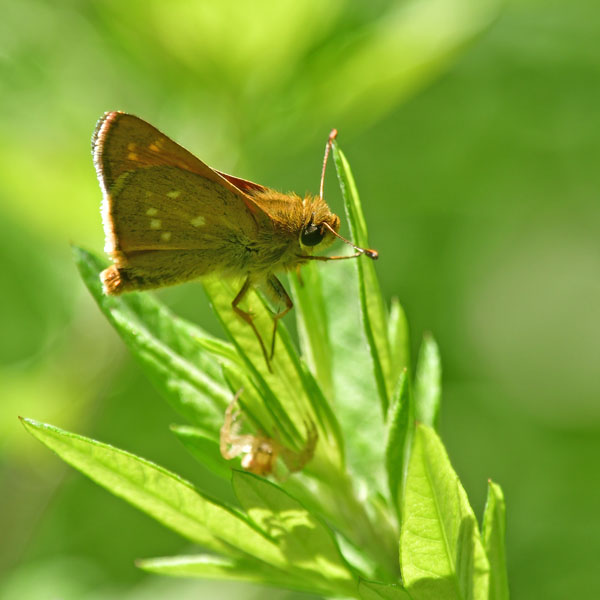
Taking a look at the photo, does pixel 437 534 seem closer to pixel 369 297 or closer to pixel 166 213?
pixel 369 297

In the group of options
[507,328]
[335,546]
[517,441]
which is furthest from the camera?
[507,328]

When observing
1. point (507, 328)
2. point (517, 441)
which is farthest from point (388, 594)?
point (507, 328)

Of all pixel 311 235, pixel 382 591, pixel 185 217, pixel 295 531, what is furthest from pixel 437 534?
pixel 185 217

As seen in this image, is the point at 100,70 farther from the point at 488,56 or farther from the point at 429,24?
the point at 488,56

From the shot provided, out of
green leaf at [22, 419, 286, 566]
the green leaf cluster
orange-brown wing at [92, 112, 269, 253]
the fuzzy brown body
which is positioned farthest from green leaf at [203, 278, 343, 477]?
orange-brown wing at [92, 112, 269, 253]

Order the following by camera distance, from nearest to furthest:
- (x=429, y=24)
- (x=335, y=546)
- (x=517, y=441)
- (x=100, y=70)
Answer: (x=335, y=546), (x=429, y=24), (x=100, y=70), (x=517, y=441)

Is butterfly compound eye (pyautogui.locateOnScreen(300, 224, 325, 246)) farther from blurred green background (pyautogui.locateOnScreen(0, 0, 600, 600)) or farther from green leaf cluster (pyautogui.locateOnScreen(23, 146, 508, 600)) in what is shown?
blurred green background (pyautogui.locateOnScreen(0, 0, 600, 600))

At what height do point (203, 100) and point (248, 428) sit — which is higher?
point (203, 100)
